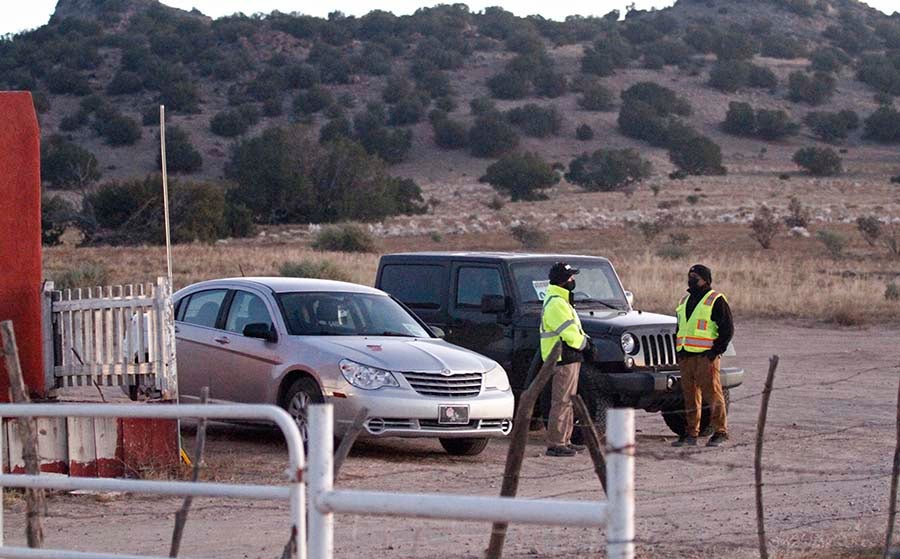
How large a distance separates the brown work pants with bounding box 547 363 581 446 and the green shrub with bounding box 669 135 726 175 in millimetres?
66123

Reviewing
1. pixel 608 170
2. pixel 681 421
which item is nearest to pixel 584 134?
pixel 608 170

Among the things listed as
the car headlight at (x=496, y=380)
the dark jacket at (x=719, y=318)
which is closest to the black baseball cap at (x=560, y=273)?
the car headlight at (x=496, y=380)

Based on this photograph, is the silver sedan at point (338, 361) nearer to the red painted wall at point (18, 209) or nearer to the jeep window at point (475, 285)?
the jeep window at point (475, 285)

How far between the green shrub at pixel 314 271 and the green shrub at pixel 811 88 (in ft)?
232

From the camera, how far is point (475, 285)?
14.2 meters

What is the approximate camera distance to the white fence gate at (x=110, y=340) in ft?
35.5

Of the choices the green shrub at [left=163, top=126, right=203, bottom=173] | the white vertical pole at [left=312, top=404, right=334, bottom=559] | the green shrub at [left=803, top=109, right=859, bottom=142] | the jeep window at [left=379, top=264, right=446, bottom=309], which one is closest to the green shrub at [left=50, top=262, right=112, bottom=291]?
the jeep window at [left=379, top=264, right=446, bottom=309]

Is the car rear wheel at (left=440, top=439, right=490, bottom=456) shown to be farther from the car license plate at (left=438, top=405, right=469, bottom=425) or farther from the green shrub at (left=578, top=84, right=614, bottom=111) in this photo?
the green shrub at (left=578, top=84, right=614, bottom=111)

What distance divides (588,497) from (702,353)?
3.22 meters

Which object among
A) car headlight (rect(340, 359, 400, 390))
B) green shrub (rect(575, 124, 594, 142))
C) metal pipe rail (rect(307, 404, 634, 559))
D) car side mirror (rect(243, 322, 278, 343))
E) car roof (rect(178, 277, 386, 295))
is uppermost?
green shrub (rect(575, 124, 594, 142))

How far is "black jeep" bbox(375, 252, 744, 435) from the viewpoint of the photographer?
1301cm

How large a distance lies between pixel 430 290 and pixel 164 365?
4312mm

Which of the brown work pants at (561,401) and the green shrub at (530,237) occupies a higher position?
the brown work pants at (561,401)

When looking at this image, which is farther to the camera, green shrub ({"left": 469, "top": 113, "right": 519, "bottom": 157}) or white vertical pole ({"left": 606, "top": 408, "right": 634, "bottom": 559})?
green shrub ({"left": 469, "top": 113, "right": 519, "bottom": 157})
